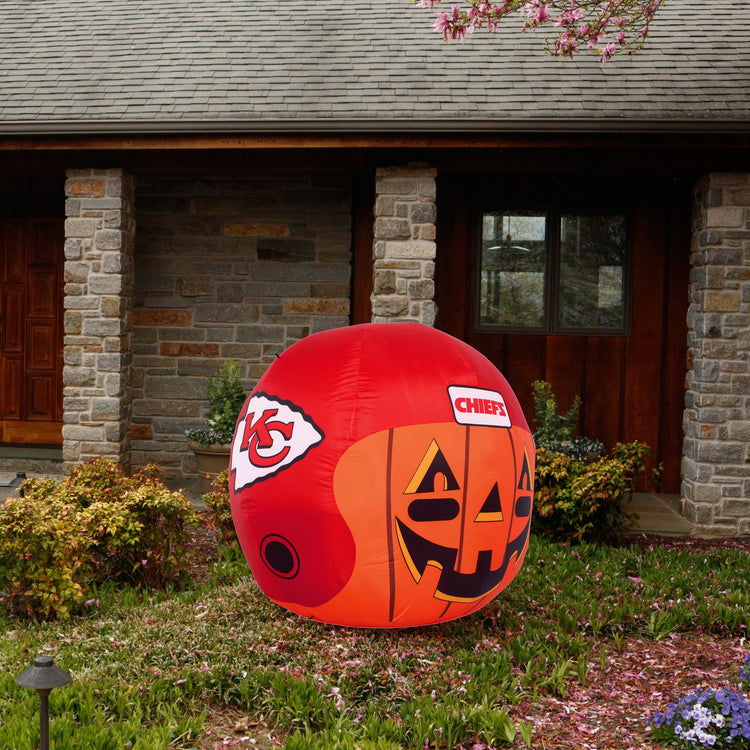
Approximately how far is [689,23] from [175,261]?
5611mm

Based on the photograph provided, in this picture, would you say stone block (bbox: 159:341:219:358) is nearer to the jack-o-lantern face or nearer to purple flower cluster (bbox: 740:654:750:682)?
the jack-o-lantern face

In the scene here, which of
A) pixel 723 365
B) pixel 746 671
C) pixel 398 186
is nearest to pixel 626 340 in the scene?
pixel 723 365

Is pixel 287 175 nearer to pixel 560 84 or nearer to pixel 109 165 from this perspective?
pixel 109 165

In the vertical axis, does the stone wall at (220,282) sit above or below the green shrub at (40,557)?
above

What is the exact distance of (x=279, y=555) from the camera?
12.2 ft

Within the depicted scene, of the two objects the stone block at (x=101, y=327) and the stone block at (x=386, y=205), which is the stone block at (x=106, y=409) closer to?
the stone block at (x=101, y=327)

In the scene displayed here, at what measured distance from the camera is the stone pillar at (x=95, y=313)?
695 centimetres

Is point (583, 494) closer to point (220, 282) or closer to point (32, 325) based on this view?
point (220, 282)

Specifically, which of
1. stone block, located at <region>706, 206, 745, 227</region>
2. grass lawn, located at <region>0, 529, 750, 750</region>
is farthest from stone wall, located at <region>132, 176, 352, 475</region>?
grass lawn, located at <region>0, 529, 750, 750</region>

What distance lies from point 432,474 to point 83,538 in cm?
213

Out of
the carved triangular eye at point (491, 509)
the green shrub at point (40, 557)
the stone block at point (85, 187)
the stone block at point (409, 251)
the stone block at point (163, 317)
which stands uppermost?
the stone block at point (85, 187)

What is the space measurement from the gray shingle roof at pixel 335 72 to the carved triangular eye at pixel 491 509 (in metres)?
3.67

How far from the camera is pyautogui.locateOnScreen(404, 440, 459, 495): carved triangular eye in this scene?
3.49 m

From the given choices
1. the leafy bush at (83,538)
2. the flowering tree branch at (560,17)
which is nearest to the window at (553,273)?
the flowering tree branch at (560,17)
